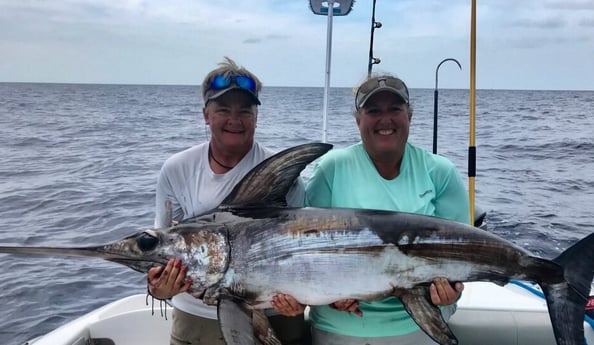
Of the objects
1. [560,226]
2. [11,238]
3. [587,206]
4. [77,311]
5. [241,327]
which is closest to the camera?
[241,327]

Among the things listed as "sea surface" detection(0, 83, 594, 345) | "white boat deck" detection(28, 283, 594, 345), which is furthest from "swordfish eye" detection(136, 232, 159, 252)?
"sea surface" detection(0, 83, 594, 345)

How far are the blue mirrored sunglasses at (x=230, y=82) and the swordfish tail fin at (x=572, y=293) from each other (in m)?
1.65

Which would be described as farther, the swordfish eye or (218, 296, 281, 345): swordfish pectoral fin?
the swordfish eye

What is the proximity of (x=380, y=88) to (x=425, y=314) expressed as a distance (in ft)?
3.54

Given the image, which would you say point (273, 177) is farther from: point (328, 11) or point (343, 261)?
point (328, 11)

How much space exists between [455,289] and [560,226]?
24.3ft

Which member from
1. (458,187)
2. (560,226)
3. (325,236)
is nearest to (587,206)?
(560,226)

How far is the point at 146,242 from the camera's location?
226cm

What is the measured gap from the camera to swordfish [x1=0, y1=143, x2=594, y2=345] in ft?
7.29

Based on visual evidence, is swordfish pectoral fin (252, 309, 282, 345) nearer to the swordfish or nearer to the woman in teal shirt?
the swordfish

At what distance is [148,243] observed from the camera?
7.43ft

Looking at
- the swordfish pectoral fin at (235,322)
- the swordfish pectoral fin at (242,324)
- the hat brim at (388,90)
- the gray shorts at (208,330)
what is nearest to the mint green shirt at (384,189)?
the gray shorts at (208,330)

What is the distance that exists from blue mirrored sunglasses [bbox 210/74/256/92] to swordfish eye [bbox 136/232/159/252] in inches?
31.7

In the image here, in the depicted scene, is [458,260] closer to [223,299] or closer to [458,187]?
[458,187]
